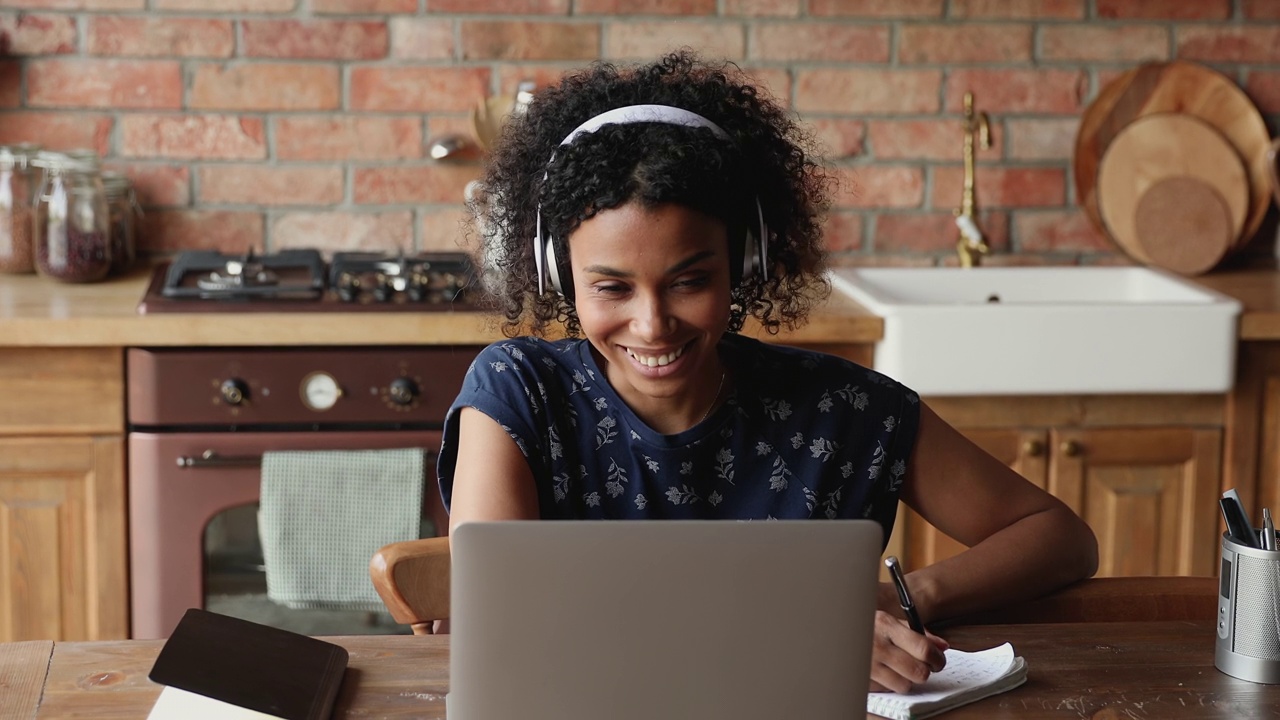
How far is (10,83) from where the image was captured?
8.59 ft

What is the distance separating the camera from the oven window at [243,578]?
2277 mm

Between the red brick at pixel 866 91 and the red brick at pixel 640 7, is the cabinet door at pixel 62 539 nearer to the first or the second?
the red brick at pixel 640 7

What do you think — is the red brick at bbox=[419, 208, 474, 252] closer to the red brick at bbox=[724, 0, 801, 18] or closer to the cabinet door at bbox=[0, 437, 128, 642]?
the red brick at bbox=[724, 0, 801, 18]

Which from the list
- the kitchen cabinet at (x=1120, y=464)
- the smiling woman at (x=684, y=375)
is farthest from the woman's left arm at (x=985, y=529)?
the kitchen cabinet at (x=1120, y=464)


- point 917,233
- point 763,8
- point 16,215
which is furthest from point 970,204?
point 16,215

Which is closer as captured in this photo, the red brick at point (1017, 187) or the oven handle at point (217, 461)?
the oven handle at point (217, 461)

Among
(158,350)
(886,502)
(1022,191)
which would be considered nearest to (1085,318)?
(1022,191)

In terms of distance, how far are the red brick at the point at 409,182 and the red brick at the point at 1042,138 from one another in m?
1.10

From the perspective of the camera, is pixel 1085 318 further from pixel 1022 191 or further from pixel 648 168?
pixel 648 168

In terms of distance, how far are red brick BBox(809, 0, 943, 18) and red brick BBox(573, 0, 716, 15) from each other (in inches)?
8.6

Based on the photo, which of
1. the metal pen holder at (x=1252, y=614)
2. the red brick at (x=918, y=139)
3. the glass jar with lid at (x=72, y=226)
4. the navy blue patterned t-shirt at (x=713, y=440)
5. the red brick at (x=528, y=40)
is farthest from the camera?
the red brick at (x=918, y=139)

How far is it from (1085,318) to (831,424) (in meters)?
0.96

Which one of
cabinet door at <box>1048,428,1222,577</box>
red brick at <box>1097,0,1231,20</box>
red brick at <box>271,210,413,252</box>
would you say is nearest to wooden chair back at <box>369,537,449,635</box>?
cabinet door at <box>1048,428,1222,577</box>

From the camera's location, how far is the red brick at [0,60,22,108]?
8.57 ft
